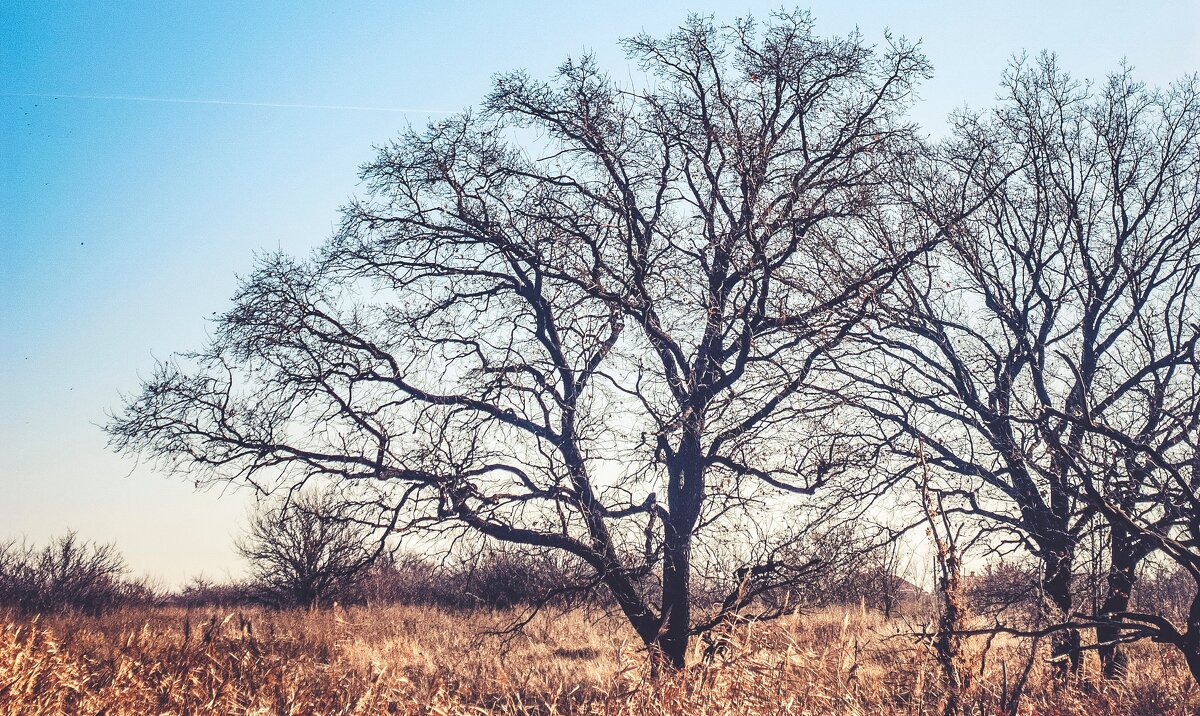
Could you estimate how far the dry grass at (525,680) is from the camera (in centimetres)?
459

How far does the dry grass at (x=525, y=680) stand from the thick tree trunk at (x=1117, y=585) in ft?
0.84

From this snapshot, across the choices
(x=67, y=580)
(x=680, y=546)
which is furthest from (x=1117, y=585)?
(x=67, y=580)

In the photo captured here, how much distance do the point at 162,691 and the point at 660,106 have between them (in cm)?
816

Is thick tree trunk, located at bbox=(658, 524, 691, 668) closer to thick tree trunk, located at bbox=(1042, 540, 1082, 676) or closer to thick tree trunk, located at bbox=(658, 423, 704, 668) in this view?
thick tree trunk, located at bbox=(658, 423, 704, 668)

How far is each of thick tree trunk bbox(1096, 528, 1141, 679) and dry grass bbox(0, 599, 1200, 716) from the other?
0.84ft

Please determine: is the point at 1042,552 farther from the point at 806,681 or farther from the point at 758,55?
the point at 758,55

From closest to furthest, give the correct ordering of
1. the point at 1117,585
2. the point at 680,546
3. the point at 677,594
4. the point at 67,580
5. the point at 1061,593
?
the point at 1117,585
the point at 1061,593
the point at 680,546
the point at 677,594
the point at 67,580

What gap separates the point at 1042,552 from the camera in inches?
252

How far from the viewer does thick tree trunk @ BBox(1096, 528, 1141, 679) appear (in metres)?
6.30

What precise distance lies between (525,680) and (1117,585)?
5587mm

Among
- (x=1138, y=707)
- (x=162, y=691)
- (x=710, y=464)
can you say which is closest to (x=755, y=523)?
(x=710, y=464)

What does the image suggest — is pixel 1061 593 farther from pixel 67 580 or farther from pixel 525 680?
pixel 67 580

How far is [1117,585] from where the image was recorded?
708 centimetres

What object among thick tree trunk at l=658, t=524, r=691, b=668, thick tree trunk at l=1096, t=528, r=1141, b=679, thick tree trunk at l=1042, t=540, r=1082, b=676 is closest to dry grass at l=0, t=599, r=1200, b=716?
thick tree trunk at l=1096, t=528, r=1141, b=679
